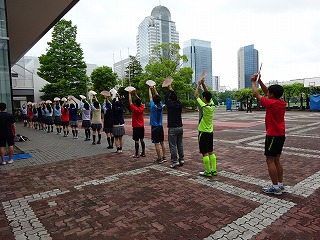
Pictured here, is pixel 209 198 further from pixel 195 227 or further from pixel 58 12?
pixel 58 12

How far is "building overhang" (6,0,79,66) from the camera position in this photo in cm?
1019

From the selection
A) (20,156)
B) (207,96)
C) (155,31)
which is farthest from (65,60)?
(207,96)

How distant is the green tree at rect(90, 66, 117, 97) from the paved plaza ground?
91.7ft

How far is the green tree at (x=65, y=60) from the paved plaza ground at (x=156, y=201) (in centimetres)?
2615

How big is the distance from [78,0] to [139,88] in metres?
26.0

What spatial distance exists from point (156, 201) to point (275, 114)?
2.44m

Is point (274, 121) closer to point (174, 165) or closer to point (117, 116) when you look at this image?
point (174, 165)

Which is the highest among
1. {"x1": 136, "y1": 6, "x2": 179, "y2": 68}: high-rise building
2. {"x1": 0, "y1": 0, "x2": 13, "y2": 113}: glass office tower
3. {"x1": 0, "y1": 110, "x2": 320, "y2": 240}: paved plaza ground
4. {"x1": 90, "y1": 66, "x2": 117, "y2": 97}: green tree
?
{"x1": 136, "y1": 6, "x2": 179, "y2": 68}: high-rise building

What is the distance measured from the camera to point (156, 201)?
4031 millimetres

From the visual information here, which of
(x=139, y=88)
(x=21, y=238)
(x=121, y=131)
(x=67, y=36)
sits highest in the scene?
(x=67, y=36)

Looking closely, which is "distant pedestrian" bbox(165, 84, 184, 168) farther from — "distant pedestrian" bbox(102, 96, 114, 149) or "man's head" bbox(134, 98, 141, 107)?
"distant pedestrian" bbox(102, 96, 114, 149)

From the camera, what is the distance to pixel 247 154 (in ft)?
24.1

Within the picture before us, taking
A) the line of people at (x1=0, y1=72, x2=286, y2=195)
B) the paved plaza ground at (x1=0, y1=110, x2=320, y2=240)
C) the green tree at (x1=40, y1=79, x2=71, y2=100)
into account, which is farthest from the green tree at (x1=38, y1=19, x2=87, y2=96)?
the paved plaza ground at (x1=0, y1=110, x2=320, y2=240)

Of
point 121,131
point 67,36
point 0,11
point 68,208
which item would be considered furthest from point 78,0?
point 67,36
